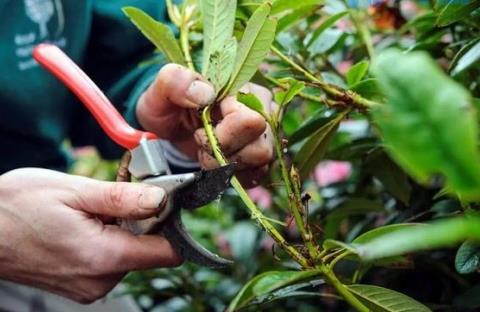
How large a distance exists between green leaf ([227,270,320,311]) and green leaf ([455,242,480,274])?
109 mm

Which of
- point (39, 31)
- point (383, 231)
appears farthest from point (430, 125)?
point (39, 31)

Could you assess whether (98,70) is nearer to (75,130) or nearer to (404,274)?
(75,130)

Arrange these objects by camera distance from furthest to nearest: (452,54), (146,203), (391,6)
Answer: (391,6)
(452,54)
(146,203)

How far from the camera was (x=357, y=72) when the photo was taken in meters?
0.69

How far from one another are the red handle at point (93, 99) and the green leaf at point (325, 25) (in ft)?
0.67

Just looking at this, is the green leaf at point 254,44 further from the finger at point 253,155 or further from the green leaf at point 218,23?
the finger at point 253,155

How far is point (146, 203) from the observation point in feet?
2.11

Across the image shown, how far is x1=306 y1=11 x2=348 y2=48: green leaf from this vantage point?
78 centimetres

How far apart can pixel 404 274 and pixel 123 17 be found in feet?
2.25

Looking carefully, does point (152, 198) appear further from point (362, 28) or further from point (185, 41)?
point (362, 28)

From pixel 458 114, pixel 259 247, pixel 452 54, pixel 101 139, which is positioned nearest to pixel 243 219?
pixel 259 247

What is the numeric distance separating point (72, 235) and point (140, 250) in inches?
2.6

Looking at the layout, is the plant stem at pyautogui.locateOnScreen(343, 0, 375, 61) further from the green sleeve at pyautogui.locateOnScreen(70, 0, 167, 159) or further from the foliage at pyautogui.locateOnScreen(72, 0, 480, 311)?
the green sleeve at pyautogui.locateOnScreen(70, 0, 167, 159)

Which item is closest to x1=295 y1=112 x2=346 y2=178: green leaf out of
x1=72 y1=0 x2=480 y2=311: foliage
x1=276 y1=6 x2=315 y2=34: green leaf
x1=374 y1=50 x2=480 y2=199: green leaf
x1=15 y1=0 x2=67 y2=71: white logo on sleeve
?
x1=72 y1=0 x2=480 y2=311: foliage
